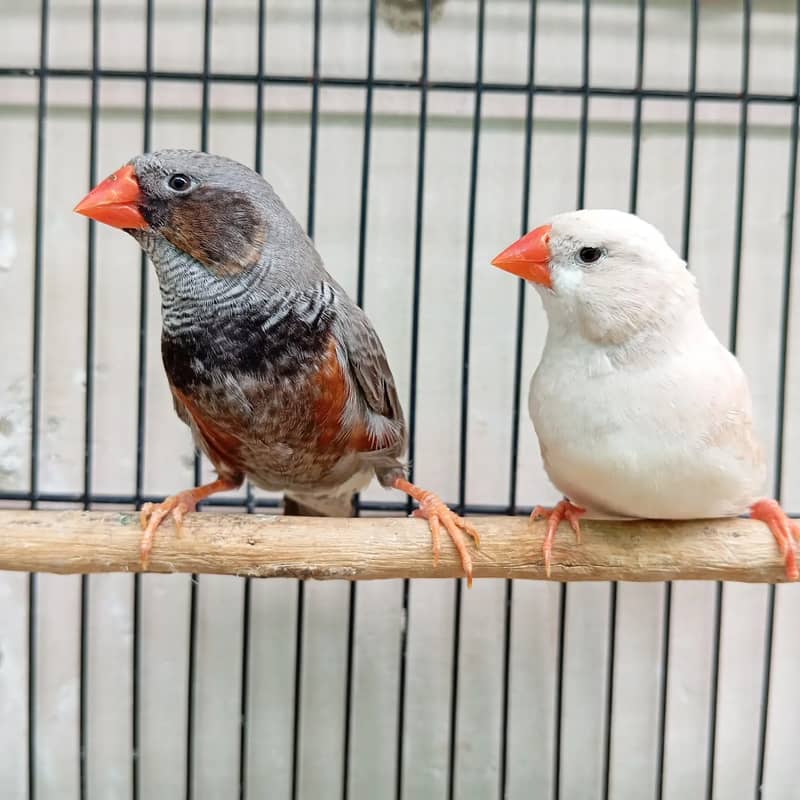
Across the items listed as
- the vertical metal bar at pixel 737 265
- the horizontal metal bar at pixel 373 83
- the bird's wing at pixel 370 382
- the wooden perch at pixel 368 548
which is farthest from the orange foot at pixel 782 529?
the horizontal metal bar at pixel 373 83

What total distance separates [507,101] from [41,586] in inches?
51.1

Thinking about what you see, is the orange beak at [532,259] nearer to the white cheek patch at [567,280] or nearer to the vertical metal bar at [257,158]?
the white cheek patch at [567,280]

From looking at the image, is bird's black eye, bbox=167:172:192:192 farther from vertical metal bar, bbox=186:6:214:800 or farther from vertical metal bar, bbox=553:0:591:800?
vertical metal bar, bbox=553:0:591:800

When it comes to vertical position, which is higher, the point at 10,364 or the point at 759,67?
the point at 759,67

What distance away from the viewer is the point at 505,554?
102 centimetres

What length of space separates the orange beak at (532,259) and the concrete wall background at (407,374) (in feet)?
1.75

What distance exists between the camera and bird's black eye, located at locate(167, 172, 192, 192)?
982 mm

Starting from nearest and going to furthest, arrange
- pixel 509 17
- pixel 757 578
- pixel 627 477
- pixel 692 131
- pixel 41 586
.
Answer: pixel 627 477 < pixel 757 578 < pixel 692 131 < pixel 509 17 < pixel 41 586

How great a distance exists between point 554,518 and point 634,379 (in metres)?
0.22

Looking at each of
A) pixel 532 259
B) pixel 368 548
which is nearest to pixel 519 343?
pixel 532 259

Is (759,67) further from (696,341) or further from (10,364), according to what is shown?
(10,364)

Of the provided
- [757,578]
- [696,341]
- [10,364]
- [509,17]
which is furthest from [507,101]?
[10,364]

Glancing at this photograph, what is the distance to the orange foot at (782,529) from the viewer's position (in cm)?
98

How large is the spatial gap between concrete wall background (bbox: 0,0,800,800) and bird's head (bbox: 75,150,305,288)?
18.8 inches
